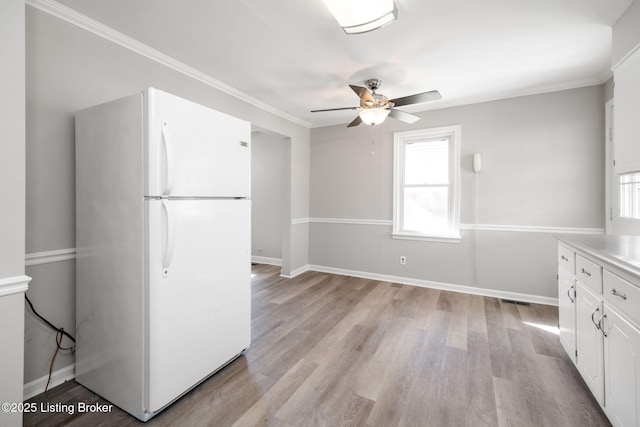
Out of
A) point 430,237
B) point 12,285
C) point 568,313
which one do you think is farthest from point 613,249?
point 12,285

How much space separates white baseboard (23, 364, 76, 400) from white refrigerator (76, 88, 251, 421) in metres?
0.12

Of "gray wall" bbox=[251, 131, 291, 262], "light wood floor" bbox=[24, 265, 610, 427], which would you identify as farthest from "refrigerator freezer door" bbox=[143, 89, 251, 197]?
"gray wall" bbox=[251, 131, 291, 262]

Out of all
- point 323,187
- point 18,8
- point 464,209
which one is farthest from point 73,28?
point 464,209

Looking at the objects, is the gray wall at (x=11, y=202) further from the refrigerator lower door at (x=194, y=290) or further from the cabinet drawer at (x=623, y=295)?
the cabinet drawer at (x=623, y=295)

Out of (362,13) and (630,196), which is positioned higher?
(362,13)

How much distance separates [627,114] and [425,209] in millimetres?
2320

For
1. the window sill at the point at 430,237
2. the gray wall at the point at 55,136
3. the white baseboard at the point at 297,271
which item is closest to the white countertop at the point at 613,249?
the window sill at the point at 430,237

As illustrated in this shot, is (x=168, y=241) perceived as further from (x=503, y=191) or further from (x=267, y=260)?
(x=267, y=260)

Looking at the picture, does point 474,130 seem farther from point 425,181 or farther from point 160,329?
point 160,329

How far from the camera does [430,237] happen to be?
12.9ft

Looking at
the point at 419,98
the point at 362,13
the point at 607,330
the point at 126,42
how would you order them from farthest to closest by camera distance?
1. the point at 419,98
2. the point at 126,42
3. the point at 362,13
4. the point at 607,330

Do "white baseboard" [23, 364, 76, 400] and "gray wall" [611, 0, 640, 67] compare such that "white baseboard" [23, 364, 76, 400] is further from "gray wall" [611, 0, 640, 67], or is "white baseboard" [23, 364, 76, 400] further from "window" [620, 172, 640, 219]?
"window" [620, 172, 640, 219]

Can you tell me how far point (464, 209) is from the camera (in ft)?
12.2

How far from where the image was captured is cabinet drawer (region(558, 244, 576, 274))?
1954mm
